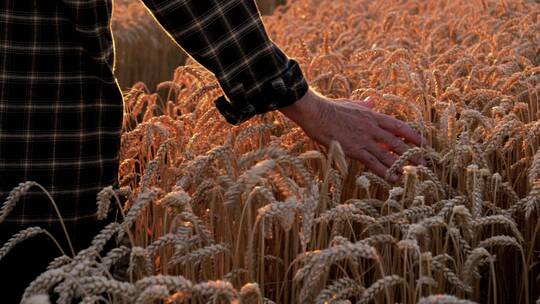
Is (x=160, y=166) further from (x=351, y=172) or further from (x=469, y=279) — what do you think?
(x=469, y=279)

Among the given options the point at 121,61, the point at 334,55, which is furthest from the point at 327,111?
the point at 121,61

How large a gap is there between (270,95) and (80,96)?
47cm

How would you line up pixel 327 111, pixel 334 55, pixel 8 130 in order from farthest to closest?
pixel 334 55 → pixel 327 111 → pixel 8 130

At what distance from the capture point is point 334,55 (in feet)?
10.5

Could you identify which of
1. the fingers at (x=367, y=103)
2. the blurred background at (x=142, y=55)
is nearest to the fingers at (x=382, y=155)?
the fingers at (x=367, y=103)

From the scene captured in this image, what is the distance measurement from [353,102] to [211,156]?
1.87 ft

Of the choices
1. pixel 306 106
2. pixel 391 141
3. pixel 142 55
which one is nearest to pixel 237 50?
pixel 306 106

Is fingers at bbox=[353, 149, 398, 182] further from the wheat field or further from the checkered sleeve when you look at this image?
the checkered sleeve

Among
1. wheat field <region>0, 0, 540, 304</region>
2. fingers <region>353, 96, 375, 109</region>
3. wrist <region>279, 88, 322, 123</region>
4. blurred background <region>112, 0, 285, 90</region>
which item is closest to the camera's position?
wheat field <region>0, 0, 540, 304</region>

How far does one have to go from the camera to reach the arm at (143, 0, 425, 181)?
2.20 meters

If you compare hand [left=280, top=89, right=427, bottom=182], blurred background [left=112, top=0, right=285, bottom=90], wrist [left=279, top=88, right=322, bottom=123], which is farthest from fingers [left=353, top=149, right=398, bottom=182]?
blurred background [left=112, top=0, right=285, bottom=90]

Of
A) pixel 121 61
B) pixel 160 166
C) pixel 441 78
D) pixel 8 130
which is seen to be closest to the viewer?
pixel 8 130

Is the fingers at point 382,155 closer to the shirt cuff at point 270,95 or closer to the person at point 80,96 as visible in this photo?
the person at point 80,96

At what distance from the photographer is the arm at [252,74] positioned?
2.20m
